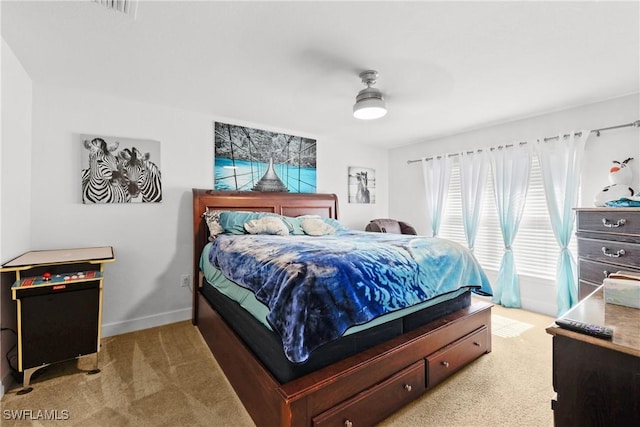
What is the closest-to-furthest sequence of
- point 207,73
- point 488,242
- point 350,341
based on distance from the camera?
point 350,341
point 207,73
point 488,242

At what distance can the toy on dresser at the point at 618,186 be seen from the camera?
2629mm

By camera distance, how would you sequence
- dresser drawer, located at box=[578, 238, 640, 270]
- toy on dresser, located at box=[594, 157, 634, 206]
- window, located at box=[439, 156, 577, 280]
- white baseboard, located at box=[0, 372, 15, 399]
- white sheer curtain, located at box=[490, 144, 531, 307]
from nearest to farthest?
white baseboard, located at box=[0, 372, 15, 399], dresser drawer, located at box=[578, 238, 640, 270], toy on dresser, located at box=[594, 157, 634, 206], window, located at box=[439, 156, 577, 280], white sheer curtain, located at box=[490, 144, 531, 307]

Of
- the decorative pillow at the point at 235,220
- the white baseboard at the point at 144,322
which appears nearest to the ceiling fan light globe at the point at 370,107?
the decorative pillow at the point at 235,220

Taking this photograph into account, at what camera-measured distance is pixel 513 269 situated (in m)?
3.48

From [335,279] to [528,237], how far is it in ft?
10.4

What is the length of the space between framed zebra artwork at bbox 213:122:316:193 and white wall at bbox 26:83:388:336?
0.13 metres

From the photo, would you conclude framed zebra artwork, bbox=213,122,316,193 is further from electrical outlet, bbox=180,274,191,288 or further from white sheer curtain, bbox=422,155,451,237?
white sheer curtain, bbox=422,155,451,237

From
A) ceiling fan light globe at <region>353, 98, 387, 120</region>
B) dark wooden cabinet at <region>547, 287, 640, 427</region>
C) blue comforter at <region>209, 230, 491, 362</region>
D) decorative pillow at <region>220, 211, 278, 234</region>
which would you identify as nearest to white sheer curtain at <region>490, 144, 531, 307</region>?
blue comforter at <region>209, 230, 491, 362</region>

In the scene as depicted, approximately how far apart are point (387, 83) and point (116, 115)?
2581 mm

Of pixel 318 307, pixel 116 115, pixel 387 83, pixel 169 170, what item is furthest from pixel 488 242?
pixel 116 115

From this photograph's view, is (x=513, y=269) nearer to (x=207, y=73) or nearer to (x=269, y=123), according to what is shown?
(x=269, y=123)

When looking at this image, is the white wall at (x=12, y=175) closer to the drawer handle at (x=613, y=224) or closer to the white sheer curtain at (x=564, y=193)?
the drawer handle at (x=613, y=224)

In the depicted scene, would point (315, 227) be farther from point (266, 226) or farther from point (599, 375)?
point (599, 375)

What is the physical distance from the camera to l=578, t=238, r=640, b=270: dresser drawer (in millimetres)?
2201
